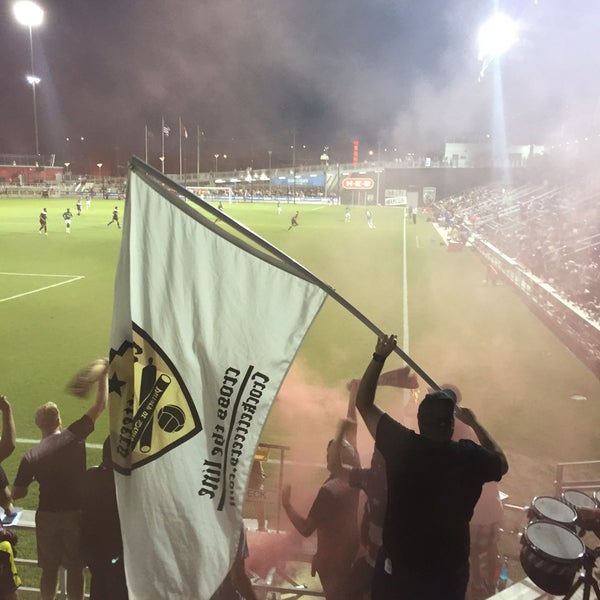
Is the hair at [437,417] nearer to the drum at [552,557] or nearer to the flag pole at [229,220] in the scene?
the flag pole at [229,220]

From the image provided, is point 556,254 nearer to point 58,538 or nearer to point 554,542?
point 554,542

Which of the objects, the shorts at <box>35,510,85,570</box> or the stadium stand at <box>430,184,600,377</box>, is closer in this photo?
the shorts at <box>35,510,85,570</box>

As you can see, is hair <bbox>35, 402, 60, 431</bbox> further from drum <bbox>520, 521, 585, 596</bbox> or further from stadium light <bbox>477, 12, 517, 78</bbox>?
stadium light <bbox>477, 12, 517, 78</bbox>

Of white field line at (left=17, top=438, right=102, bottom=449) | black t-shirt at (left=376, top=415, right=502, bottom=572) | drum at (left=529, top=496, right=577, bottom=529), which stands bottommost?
white field line at (left=17, top=438, right=102, bottom=449)

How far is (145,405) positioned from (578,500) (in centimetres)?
358

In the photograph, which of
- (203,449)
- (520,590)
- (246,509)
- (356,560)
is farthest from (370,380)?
(246,509)

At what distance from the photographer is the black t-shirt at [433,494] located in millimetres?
2549

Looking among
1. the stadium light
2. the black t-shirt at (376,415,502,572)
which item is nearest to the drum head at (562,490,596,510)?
Answer: the black t-shirt at (376,415,502,572)

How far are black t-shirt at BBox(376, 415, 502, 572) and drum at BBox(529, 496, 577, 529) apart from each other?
5.31ft

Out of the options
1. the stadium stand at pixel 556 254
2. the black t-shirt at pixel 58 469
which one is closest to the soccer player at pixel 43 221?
the stadium stand at pixel 556 254

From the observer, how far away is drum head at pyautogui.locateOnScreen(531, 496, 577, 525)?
393 centimetres

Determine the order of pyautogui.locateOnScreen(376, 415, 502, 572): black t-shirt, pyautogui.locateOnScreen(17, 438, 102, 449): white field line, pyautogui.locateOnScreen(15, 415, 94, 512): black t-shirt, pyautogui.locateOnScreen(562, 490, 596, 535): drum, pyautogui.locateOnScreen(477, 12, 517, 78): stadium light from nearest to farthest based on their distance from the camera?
pyautogui.locateOnScreen(376, 415, 502, 572): black t-shirt, pyautogui.locateOnScreen(15, 415, 94, 512): black t-shirt, pyautogui.locateOnScreen(562, 490, 596, 535): drum, pyautogui.locateOnScreen(17, 438, 102, 449): white field line, pyautogui.locateOnScreen(477, 12, 517, 78): stadium light

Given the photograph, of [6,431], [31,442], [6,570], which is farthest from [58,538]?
[31,442]

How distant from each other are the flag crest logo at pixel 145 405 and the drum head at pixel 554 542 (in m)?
2.37
